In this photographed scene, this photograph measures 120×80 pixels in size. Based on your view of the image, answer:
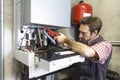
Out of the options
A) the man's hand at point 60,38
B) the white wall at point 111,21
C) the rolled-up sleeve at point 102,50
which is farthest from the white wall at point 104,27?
the rolled-up sleeve at point 102,50

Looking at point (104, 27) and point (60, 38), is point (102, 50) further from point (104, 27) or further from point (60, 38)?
point (104, 27)

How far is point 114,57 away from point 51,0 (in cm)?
108

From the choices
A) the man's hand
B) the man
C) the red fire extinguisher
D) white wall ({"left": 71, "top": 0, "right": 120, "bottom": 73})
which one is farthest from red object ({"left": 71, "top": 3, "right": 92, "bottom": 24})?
the man's hand

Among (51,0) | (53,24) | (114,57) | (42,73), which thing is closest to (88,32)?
(53,24)

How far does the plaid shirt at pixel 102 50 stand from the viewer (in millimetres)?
1140

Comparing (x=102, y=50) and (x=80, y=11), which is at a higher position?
(x=80, y=11)

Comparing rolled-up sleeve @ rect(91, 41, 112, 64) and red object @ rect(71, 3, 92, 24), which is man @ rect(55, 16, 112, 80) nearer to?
rolled-up sleeve @ rect(91, 41, 112, 64)

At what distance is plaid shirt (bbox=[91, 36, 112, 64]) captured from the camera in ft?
3.74

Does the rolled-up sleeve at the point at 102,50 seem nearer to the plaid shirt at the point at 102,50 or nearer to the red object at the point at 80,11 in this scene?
the plaid shirt at the point at 102,50

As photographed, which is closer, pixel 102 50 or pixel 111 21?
pixel 102 50

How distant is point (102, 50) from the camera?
1.16m

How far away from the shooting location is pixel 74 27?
2031mm

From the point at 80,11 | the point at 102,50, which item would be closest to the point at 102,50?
the point at 102,50

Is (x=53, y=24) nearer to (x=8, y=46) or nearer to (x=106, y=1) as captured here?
(x=8, y=46)
